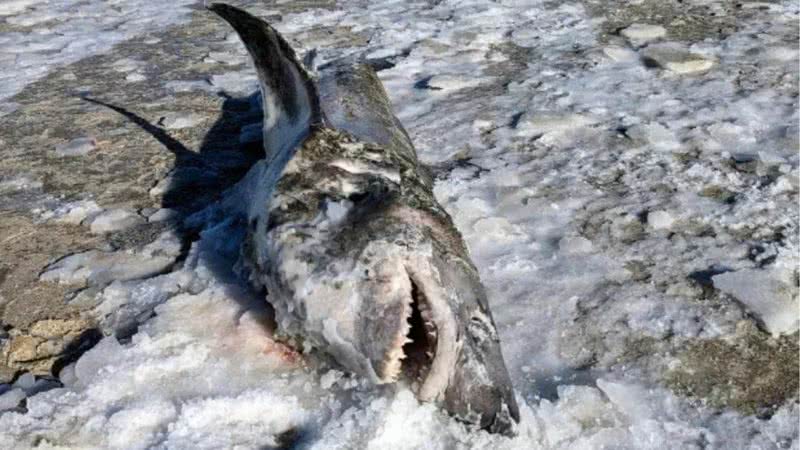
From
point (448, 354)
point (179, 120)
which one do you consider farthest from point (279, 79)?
point (179, 120)

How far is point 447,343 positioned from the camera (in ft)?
6.41

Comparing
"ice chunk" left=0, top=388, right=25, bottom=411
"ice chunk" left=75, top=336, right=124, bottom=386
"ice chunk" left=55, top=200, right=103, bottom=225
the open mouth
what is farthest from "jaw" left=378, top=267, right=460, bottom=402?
"ice chunk" left=55, top=200, right=103, bottom=225

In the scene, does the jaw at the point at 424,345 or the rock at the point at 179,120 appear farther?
the rock at the point at 179,120

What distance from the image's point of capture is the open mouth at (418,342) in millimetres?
2004

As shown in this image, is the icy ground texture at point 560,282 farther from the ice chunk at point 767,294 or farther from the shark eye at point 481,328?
the shark eye at point 481,328

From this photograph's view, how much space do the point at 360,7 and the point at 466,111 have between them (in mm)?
2374

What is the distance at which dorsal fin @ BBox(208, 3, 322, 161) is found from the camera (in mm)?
2703

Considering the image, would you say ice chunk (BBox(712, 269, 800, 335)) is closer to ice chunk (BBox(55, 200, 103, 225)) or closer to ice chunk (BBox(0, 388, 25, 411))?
ice chunk (BBox(0, 388, 25, 411))

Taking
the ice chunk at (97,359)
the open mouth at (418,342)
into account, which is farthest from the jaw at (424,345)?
the ice chunk at (97,359)

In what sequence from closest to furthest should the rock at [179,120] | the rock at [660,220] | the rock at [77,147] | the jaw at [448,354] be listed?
the jaw at [448,354] → the rock at [660,220] → the rock at [77,147] → the rock at [179,120]

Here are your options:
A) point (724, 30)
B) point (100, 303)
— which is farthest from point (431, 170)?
point (724, 30)

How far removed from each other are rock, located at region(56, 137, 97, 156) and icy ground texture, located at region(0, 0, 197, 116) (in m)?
0.82

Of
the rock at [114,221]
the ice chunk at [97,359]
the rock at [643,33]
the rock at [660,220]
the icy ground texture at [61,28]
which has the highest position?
the icy ground texture at [61,28]

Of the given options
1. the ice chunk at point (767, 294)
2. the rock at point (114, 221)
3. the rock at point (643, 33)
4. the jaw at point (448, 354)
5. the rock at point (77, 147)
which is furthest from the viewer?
the rock at point (643, 33)
